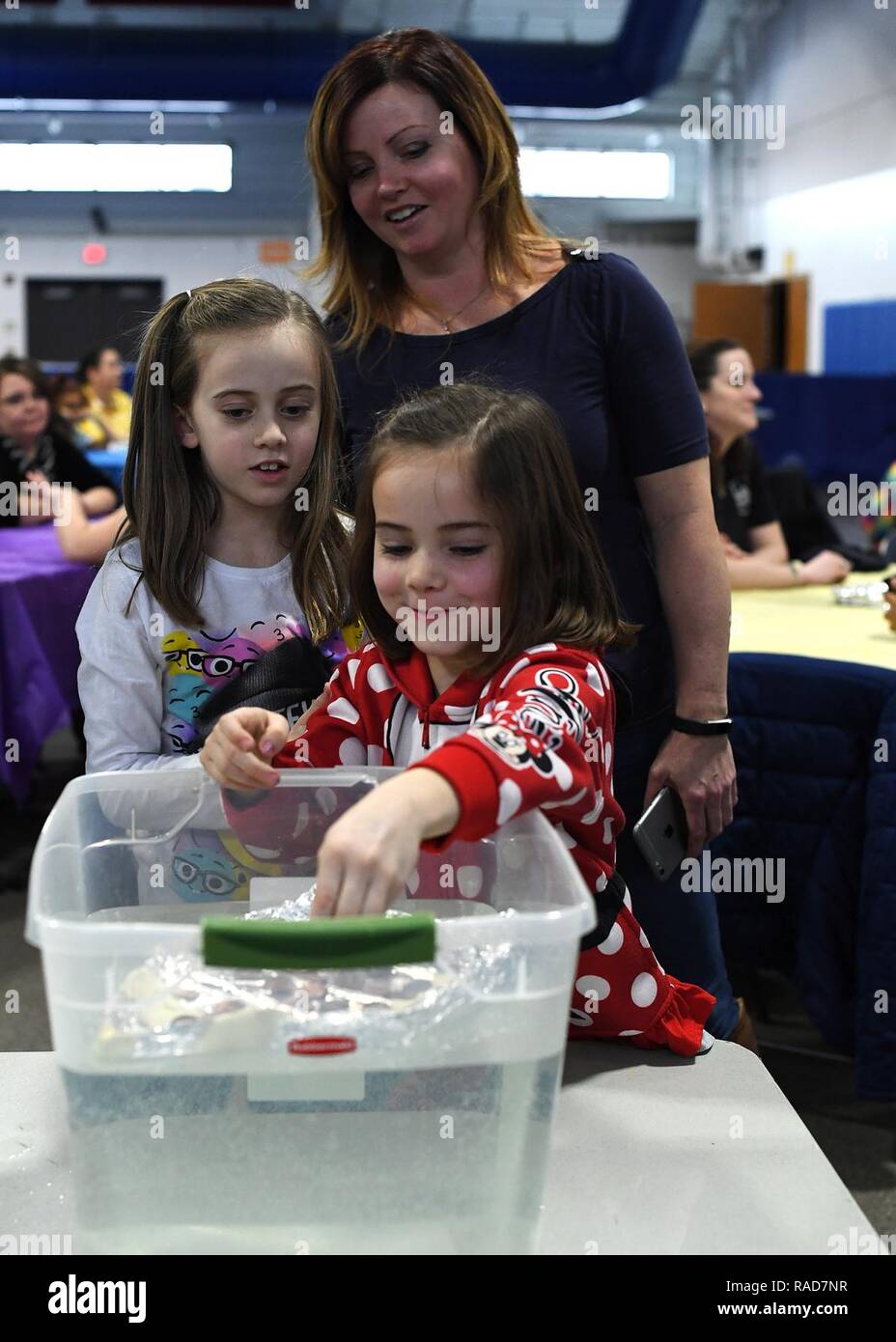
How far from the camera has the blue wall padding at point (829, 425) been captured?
255 inches

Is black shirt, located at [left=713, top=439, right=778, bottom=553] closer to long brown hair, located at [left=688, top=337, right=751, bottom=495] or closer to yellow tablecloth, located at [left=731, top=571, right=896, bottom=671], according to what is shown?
long brown hair, located at [left=688, top=337, right=751, bottom=495]

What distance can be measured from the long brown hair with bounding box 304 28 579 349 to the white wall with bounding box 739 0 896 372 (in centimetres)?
770

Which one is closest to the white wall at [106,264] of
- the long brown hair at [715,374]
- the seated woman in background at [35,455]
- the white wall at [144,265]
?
the white wall at [144,265]

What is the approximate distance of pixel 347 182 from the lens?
1.32 metres

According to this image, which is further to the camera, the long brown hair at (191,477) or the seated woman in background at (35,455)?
the seated woman in background at (35,455)

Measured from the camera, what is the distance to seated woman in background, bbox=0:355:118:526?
3887 mm

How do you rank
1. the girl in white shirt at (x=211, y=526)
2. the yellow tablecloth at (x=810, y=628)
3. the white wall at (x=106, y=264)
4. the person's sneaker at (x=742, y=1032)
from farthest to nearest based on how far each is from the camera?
the white wall at (x=106, y=264), the yellow tablecloth at (x=810, y=628), the person's sneaker at (x=742, y=1032), the girl in white shirt at (x=211, y=526)

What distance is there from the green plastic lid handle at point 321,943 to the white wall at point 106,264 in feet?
41.9

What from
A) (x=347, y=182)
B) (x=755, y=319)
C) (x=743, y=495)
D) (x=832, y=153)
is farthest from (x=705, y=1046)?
(x=755, y=319)

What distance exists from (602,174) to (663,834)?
1191 centimetres

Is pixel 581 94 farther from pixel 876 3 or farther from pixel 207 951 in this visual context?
pixel 207 951

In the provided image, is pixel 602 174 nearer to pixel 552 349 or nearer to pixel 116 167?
pixel 116 167

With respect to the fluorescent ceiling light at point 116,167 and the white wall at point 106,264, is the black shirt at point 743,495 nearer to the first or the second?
the fluorescent ceiling light at point 116,167

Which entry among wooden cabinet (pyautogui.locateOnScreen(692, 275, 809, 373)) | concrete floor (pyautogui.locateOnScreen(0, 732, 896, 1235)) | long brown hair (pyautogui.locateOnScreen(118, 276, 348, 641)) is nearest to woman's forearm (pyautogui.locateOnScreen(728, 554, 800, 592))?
concrete floor (pyautogui.locateOnScreen(0, 732, 896, 1235))
